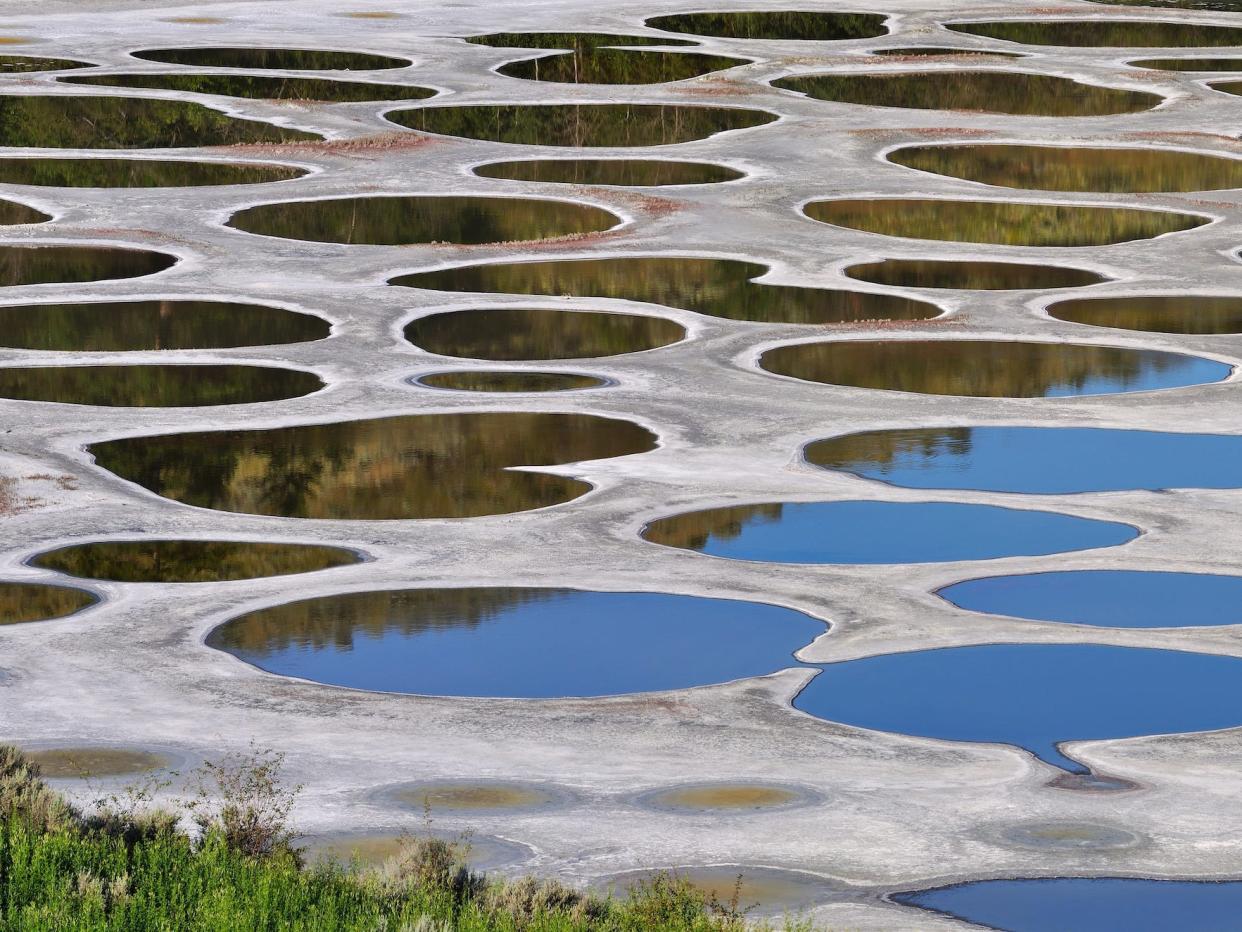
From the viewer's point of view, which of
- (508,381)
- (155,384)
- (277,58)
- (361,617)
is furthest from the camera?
(277,58)

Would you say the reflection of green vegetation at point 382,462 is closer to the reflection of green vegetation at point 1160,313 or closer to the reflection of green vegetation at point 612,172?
the reflection of green vegetation at point 1160,313

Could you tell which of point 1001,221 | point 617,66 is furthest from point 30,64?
point 1001,221

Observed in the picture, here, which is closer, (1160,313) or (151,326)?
(151,326)

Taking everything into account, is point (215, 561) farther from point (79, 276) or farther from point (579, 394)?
point (79, 276)

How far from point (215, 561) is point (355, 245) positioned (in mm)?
13794

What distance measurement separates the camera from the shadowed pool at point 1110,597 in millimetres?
14172

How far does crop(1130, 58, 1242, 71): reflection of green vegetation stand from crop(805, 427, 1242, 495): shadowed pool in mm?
32117

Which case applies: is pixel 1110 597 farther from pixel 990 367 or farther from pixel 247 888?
pixel 990 367

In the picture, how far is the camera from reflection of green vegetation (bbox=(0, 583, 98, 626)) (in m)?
13.9

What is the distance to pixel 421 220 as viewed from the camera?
31000 mm

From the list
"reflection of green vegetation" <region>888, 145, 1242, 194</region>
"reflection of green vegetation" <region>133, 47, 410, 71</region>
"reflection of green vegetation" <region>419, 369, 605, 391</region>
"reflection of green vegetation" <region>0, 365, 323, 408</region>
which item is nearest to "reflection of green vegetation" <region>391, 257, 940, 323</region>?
"reflection of green vegetation" <region>419, 369, 605, 391</region>

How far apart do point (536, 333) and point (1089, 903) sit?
14.4 metres

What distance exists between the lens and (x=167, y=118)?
40.5 meters

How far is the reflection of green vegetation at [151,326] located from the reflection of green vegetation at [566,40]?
29.4 m
